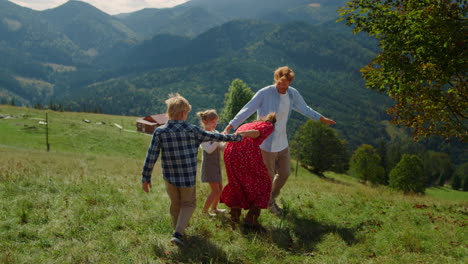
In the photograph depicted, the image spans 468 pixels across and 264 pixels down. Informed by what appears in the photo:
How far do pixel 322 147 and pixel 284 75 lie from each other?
4865 cm

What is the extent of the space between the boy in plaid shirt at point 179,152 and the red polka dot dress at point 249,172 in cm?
79

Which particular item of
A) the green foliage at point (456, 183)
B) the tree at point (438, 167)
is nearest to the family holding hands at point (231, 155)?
the tree at point (438, 167)

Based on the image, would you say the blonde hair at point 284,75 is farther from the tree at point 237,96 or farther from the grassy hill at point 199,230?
the tree at point 237,96

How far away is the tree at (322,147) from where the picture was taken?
52.7m

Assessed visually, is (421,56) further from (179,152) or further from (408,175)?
(408,175)

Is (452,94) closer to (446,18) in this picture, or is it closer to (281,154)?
(446,18)

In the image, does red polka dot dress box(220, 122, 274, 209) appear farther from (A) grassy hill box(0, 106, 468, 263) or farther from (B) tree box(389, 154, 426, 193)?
(B) tree box(389, 154, 426, 193)

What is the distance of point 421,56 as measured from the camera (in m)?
8.57

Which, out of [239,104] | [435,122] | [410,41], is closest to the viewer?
[410,41]

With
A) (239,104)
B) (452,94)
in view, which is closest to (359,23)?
(452,94)

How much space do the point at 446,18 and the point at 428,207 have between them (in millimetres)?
5532

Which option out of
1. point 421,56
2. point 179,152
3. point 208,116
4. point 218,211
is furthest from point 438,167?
point 179,152

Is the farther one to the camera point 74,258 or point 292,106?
point 292,106

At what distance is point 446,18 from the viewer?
8.42 m
